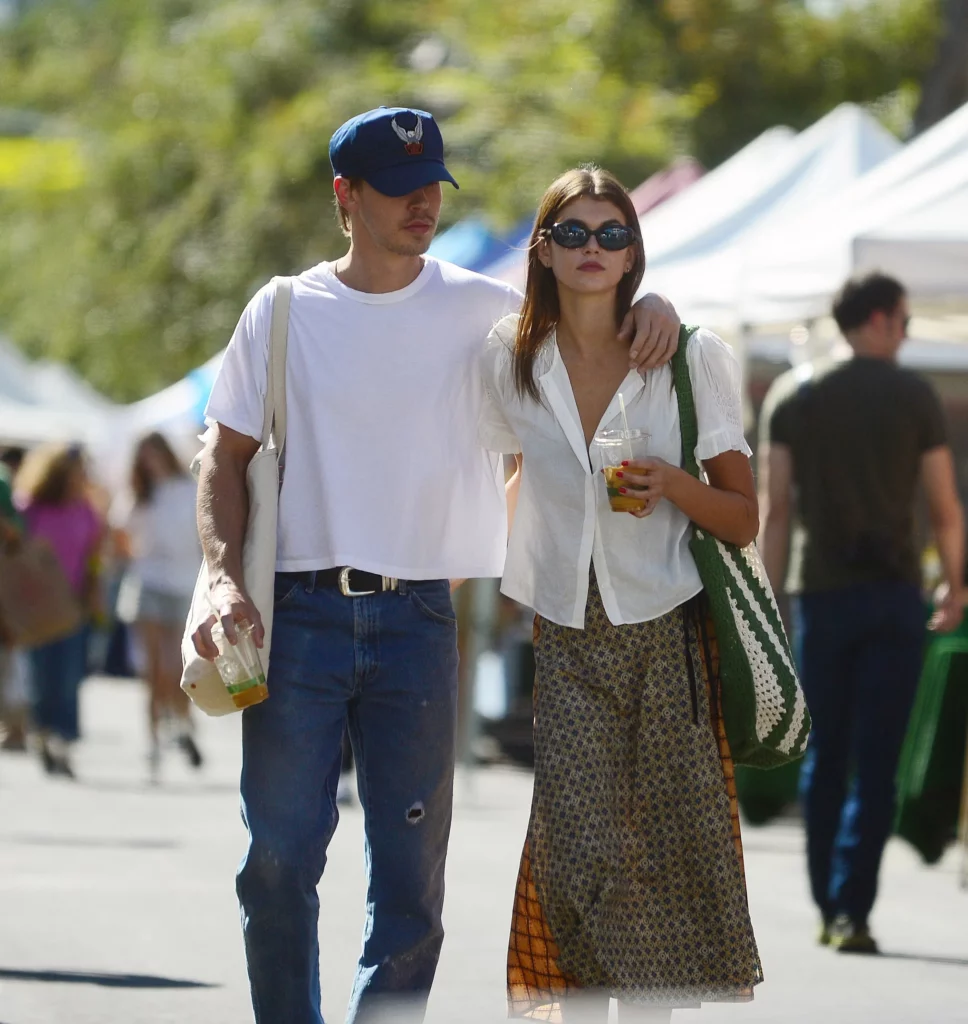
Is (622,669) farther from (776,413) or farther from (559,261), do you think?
(776,413)

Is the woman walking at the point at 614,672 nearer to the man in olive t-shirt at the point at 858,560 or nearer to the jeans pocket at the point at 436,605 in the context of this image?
the jeans pocket at the point at 436,605

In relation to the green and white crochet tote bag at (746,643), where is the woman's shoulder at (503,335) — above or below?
above

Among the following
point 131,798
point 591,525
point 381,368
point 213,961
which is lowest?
point 131,798

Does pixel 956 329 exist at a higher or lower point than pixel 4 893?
higher

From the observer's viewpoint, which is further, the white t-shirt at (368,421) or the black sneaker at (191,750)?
the black sneaker at (191,750)

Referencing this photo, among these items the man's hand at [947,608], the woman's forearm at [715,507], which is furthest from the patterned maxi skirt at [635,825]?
the man's hand at [947,608]

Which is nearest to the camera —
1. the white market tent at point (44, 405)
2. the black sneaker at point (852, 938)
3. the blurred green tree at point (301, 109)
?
the black sneaker at point (852, 938)

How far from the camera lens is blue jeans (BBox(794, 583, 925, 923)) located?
7293mm

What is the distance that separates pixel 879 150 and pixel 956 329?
2.37m

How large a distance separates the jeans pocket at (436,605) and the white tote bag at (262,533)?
288 millimetres

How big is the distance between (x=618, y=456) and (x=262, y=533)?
708 mm

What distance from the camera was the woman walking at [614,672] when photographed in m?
4.71

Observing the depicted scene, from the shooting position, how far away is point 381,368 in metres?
4.69

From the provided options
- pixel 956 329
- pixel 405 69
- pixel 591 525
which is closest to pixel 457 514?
pixel 591 525
